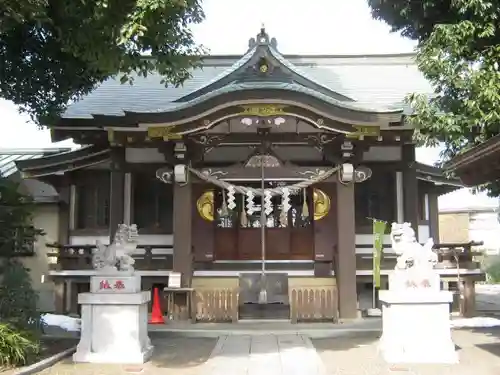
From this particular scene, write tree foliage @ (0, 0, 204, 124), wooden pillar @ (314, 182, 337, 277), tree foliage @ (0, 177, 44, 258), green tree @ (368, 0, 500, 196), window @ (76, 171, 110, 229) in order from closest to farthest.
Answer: tree foliage @ (0, 0, 204, 124)
green tree @ (368, 0, 500, 196)
tree foliage @ (0, 177, 44, 258)
wooden pillar @ (314, 182, 337, 277)
window @ (76, 171, 110, 229)

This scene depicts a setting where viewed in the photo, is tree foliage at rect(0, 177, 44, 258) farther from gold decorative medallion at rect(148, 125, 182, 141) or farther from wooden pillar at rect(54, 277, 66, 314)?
wooden pillar at rect(54, 277, 66, 314)

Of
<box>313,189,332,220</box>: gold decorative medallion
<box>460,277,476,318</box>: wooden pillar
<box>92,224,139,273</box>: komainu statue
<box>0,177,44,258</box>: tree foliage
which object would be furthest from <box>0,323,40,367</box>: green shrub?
<box>460,277,476,318</box>: wooden pillar

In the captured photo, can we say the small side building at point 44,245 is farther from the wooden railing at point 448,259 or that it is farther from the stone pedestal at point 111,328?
the wooden railing at point 448,259

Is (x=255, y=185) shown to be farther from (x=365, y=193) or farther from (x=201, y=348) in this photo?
(x=201, y=348)

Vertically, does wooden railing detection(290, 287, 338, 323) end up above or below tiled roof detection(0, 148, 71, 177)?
below

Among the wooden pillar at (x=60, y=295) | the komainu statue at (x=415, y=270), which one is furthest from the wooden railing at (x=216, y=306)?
the komainu statue at (x=415, y=270)

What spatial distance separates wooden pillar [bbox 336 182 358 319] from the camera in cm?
1297

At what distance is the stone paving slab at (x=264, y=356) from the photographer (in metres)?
8.27

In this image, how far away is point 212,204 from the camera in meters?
14.8

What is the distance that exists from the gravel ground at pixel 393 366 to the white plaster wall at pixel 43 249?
8845mm

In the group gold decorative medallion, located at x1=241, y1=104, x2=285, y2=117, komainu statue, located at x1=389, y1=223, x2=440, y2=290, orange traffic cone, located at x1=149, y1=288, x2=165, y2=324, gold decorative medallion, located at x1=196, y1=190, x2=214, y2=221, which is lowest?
orange traffic cone, located at x1=149, y1=288, x2=165, y2=324

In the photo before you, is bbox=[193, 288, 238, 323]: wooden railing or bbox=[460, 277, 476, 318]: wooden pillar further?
bbox=[460, 277, 476, 318]: wooden pillar

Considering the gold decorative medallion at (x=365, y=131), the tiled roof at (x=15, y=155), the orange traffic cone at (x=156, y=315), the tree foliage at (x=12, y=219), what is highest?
the tiled roof at (x=15, y=155)

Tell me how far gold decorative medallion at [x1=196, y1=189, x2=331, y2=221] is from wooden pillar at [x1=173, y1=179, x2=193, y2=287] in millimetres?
1289
